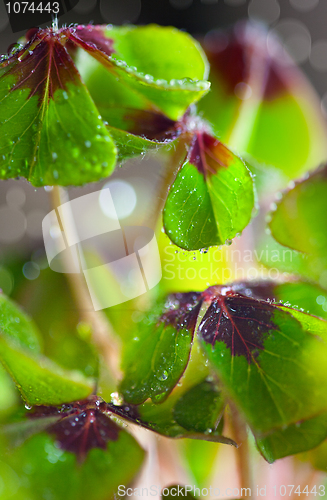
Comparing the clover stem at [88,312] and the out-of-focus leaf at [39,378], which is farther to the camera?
the clover stem at [88,312]

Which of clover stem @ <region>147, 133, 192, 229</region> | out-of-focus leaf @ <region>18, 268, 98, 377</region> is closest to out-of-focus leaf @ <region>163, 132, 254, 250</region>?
clover stem @ <region>147, 133, 192, 229</region>

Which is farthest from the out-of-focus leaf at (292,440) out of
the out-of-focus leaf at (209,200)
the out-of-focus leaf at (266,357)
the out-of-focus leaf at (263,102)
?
the out-of-focus leaf at (263,102)

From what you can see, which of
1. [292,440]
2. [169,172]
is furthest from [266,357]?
[169,172]

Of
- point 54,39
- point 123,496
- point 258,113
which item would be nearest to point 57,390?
point 123,496

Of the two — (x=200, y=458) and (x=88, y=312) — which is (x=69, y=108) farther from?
(x=200, y=458)

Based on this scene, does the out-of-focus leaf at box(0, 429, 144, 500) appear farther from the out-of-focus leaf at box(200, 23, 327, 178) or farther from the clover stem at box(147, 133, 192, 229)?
the out-of-focus leaf at box(200, 23, 327, 178)

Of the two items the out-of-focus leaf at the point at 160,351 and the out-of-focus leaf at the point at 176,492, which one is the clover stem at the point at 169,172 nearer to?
the out-of-focus leaf at the point at 160,351

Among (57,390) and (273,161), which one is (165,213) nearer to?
(57,390)
